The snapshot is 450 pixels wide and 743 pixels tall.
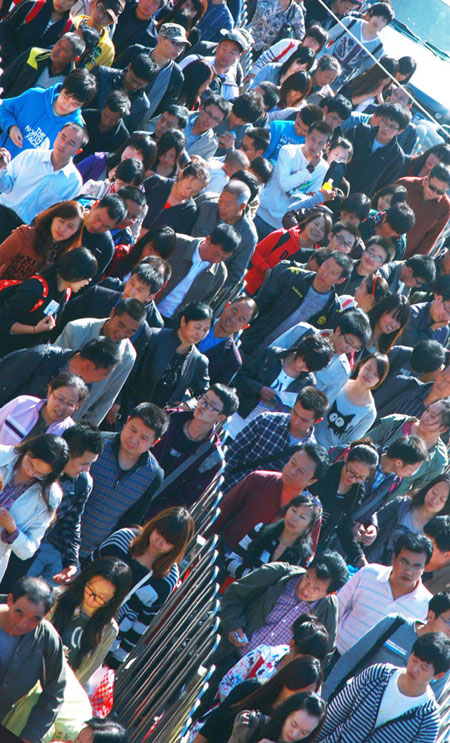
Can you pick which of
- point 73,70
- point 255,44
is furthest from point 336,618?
point 255,44

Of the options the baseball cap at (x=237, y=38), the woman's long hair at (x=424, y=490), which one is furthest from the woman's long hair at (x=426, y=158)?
the woman's long hair at (x=424, y=490)

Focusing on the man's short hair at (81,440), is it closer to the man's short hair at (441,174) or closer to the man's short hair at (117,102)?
the man's short hair at (117,102)

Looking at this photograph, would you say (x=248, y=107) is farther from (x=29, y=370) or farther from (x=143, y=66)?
(x=29, y=370)

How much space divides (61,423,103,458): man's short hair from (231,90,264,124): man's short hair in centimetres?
449

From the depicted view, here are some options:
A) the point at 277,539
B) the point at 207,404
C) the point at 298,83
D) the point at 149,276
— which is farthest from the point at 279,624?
the point at 298,83

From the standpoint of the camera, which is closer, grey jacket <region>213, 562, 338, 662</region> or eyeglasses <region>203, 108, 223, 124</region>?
grey jacket <region>213, 562, 338, 662</region>

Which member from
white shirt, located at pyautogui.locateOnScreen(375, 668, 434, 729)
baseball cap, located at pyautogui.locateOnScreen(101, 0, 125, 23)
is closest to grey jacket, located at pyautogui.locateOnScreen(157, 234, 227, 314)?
baseball cap, located at pyautogui.locateOnScreen(101, 0, 125, 23)

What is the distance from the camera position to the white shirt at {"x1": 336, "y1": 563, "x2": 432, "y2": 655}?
645 centimetres

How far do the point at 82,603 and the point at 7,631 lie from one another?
48 cm

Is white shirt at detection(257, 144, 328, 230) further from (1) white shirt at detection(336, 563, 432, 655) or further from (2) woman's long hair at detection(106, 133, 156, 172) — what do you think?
(1) white shirt at detection(336, 563, 432, 655)

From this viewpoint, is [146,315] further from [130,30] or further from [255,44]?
[255,44]

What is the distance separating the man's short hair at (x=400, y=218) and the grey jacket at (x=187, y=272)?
2.43 metres

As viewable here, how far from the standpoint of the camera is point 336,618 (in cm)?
615

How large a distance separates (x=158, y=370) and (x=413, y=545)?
1745mm
